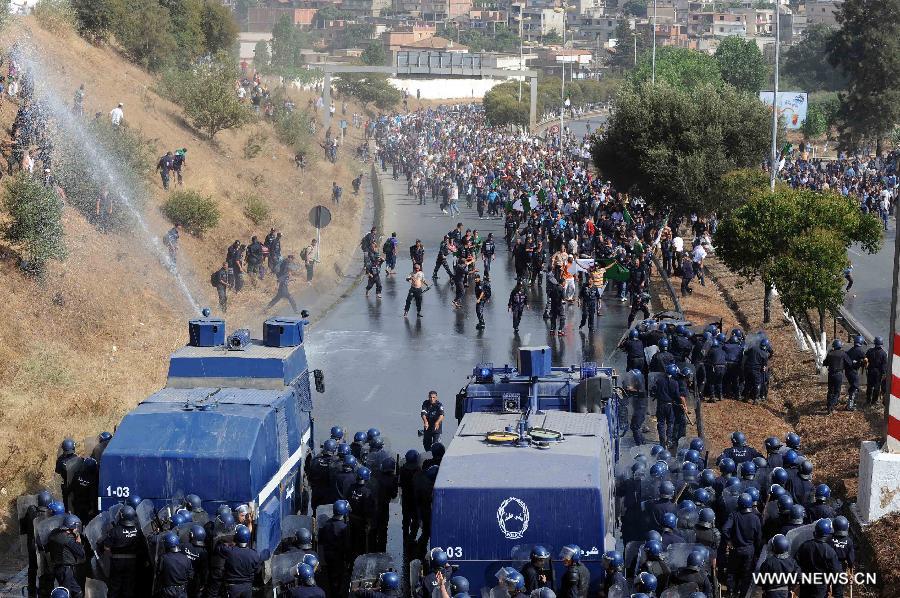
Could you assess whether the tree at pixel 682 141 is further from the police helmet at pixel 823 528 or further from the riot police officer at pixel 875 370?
the police helmet at pixel 823 528

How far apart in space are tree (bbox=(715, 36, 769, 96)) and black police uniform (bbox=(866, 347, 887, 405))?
110763mm

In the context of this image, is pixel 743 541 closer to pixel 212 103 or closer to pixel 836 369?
pixel 836 369

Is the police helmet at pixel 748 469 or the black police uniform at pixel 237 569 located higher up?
the police helmet at pixel 748 469

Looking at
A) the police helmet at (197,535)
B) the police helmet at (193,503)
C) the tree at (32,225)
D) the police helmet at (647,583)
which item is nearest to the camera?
the police helmet at (647,583)

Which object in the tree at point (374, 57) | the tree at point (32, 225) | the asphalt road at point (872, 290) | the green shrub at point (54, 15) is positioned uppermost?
the green shrub at point (54, 15)

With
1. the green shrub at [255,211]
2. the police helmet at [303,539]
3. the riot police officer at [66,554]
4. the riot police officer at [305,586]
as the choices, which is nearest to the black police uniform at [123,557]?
the riot police officer at [66,554]

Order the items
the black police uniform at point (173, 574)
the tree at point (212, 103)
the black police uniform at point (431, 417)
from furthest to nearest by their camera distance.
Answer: the tree at point (212, 103)
the black police uniform at point (431, 417)
the black police uniform at point (173, 574)

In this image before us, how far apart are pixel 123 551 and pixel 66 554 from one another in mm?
560

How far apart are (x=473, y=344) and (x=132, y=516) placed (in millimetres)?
15412

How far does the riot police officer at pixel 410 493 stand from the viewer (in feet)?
51.2

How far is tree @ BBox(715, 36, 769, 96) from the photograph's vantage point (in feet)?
431

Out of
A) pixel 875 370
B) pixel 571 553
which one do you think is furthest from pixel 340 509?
pixel 875 370

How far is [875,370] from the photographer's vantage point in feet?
71.4

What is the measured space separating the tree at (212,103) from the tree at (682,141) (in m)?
15.4
